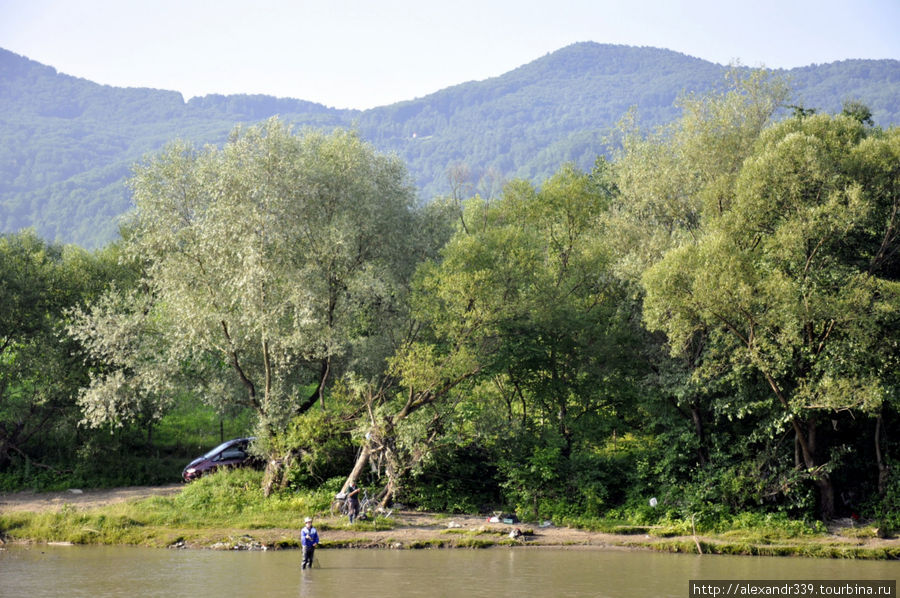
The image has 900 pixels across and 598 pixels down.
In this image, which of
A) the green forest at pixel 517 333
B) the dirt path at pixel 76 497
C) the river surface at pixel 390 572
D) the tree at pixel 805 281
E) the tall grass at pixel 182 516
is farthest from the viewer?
the dirt path at pixel 76 497

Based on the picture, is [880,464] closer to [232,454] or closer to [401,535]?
[401,535]

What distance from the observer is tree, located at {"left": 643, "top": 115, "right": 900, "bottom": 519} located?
2666 cm

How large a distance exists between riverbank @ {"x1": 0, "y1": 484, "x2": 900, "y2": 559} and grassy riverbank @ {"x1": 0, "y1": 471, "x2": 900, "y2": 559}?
0.11 feet

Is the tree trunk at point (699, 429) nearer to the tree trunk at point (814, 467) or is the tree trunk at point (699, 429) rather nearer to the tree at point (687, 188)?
the tree at point (687, 188)

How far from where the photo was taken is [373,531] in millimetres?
29406

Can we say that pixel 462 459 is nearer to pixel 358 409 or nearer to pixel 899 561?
pixel 358 409

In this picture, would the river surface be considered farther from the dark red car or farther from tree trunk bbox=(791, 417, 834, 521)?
the dark red car

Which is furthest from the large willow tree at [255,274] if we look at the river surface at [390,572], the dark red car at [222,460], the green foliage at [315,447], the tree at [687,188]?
the tree at [687,188]

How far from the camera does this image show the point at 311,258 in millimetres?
33156

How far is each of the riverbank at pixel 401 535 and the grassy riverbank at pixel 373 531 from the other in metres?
0.03

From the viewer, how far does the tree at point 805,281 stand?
2666cm

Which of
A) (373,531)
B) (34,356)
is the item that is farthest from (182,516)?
(34,356)

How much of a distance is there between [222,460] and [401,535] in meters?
13.1

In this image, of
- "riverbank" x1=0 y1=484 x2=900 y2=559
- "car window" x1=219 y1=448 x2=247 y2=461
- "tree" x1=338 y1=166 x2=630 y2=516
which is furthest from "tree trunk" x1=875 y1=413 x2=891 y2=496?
"car window" x1=219 y1=448 x2=247 y2=461
